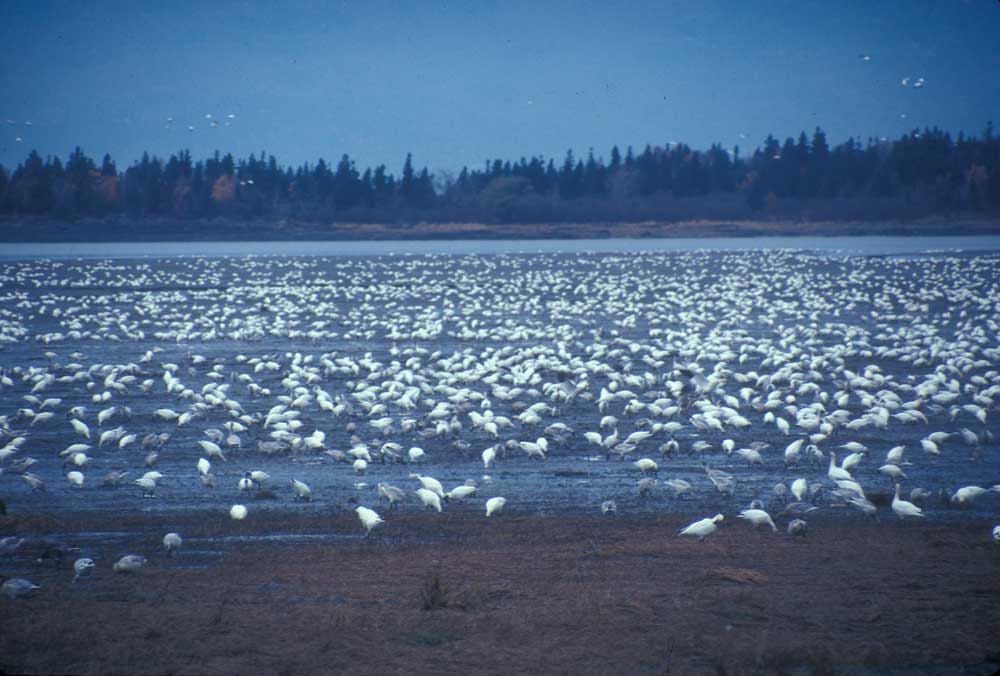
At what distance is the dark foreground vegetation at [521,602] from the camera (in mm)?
6809

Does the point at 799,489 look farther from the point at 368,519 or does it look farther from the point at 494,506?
the point at 368,519

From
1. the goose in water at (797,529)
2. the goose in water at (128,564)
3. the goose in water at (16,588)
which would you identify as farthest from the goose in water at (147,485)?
the goose in water at (797,529)

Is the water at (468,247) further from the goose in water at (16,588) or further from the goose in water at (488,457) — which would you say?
the goose in water at (16,588)

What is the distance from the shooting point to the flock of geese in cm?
1102

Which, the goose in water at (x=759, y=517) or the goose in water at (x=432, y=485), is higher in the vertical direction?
the goose in water at (x=432, y=485)

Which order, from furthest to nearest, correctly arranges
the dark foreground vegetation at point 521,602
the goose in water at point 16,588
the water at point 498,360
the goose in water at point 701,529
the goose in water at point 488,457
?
the goose in water at point 488,457 < the water at point 498,360 < the goose in water at point 701,529 < the goose in water at point 16,588 < the dark foreground vegetation at point 521,602

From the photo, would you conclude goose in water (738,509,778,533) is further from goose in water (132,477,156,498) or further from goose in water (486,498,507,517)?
goose in water (132,477,156,498)

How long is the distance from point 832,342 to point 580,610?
16.7 m

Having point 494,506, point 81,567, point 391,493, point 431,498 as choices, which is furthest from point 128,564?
point 494,506

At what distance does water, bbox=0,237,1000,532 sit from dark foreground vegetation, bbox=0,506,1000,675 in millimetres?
1190

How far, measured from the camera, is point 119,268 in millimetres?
50062

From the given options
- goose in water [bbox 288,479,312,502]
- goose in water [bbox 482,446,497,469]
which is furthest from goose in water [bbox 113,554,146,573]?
goose in water [bbox 482,446,497,469]

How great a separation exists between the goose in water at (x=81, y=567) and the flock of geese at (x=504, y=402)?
2cm

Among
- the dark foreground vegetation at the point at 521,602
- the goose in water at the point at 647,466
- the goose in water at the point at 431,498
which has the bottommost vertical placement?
the dark foreground vegetation at the point at 521,602
